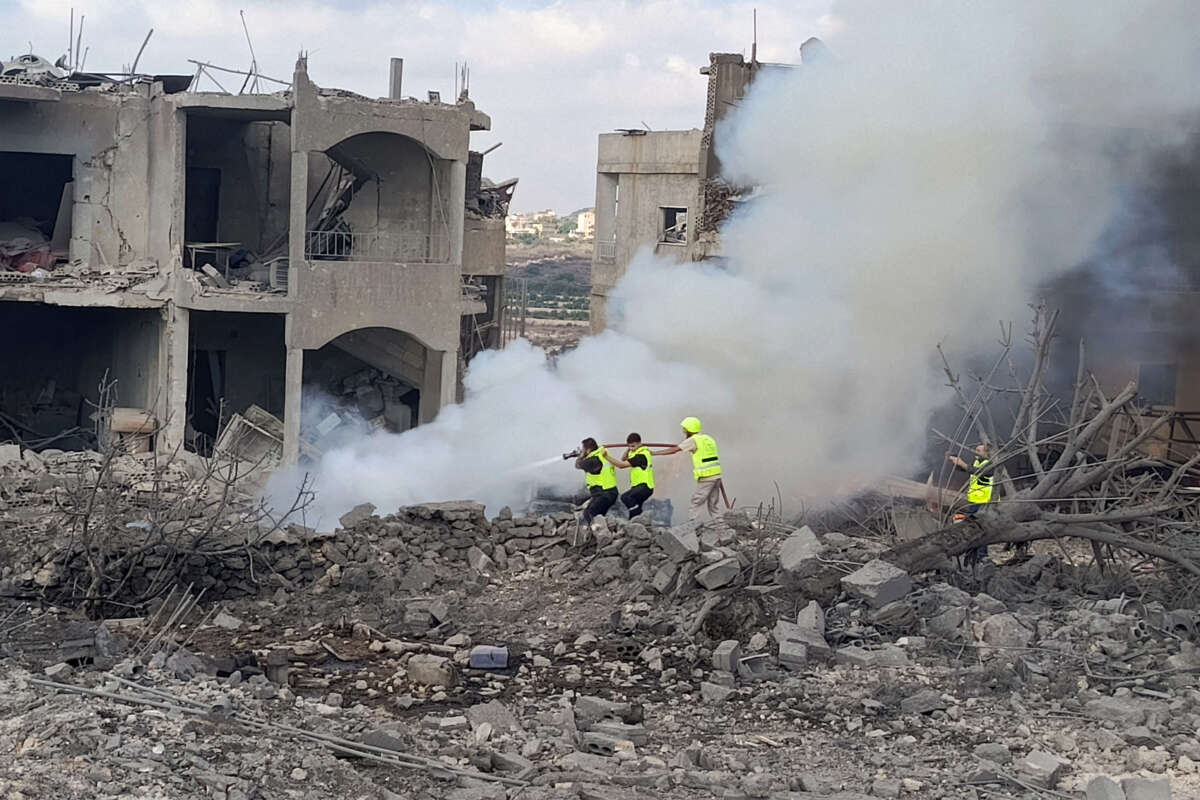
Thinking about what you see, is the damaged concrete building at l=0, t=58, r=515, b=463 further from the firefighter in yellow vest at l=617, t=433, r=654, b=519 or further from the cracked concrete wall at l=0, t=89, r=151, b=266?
the firefighter in yellow vest at l=617, t=433, r=654, b=519

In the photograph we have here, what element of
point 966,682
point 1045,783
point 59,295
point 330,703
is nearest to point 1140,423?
point 966,682

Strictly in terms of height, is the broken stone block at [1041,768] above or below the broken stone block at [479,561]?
below

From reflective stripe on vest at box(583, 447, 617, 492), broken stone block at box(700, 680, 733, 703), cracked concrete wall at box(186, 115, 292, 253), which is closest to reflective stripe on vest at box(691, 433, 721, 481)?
reflective stripe on vest at box(583, 447, 617, 492)

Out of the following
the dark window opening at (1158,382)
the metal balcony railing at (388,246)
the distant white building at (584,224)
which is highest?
the distant white building at (584,224)

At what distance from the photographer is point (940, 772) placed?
8.09 m

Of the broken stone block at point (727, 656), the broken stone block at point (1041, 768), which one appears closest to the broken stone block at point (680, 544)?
the broken stone block at point (727, 656)

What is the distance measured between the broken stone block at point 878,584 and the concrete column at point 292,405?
10967 mm

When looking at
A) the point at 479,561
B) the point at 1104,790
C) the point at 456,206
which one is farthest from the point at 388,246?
the point at 1104,790

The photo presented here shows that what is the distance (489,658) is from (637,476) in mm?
4556

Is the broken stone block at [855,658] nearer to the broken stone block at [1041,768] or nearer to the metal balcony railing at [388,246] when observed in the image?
the broken stone block at [1041,768]

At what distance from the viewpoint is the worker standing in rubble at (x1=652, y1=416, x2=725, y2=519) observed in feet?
48.0

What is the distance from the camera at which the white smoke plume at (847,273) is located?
52.0 feet

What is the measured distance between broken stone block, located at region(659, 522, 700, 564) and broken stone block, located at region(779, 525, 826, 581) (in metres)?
0.67

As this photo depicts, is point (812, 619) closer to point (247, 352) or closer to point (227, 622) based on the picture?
point (227, 622)
